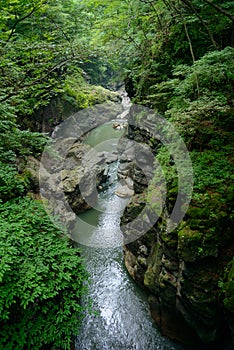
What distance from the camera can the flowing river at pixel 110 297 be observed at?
23.8 ft

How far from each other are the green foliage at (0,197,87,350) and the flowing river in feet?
2.61

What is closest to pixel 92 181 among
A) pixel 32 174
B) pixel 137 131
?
pixel 137 131

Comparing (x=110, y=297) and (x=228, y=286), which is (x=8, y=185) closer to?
(x=228, y=286)

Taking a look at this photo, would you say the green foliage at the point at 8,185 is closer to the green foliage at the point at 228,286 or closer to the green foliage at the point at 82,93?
the green foliage at the point at 228,286

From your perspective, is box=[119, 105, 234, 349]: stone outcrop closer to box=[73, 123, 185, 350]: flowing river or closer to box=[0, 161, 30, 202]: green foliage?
box=[73, 123, 185, 350]: flowing river

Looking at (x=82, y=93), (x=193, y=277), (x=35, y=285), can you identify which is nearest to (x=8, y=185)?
(x=35, y=285)

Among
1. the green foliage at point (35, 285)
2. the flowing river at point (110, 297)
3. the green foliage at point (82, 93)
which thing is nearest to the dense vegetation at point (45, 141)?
the green foliage at point (35, 285)

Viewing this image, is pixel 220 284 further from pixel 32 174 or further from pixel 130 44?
pixel 130 44

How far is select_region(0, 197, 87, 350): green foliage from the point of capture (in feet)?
13.4

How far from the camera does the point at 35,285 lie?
4.04 m

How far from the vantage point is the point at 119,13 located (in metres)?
8.82

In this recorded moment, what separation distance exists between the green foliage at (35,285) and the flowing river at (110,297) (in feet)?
2.61

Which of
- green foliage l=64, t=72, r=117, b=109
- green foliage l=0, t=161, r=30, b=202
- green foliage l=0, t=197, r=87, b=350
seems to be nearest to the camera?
green foliage l=0, t=197, r=87, b=350

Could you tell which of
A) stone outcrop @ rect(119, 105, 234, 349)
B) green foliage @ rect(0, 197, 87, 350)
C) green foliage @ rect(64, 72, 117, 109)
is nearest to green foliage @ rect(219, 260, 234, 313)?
stone outcrop @ rect(119, 105, 234, 349)
